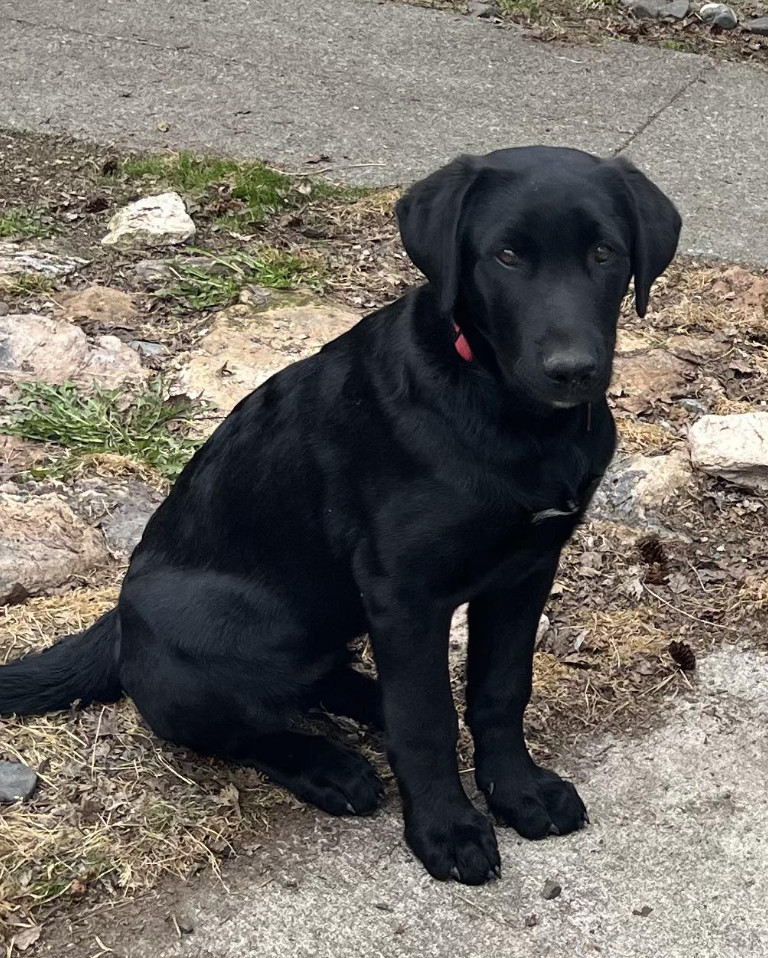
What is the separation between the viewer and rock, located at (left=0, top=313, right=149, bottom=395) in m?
4.71

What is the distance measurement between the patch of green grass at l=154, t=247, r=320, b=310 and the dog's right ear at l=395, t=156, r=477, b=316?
2552mm

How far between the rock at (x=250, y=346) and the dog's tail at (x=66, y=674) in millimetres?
1461

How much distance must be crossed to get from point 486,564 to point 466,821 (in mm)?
630

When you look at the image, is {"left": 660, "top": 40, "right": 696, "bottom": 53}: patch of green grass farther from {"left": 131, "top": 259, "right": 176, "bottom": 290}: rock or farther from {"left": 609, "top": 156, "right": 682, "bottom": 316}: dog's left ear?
{"left": 609, "top": 156, "right": 682, "bottom": 316}: dog's left ear

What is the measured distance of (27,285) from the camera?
516cm

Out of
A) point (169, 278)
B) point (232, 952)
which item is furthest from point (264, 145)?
point (232, 952)

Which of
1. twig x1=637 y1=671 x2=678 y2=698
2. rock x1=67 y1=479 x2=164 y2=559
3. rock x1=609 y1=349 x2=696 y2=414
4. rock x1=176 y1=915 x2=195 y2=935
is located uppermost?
rock x1=176 y1=915 x2=195 y2=935

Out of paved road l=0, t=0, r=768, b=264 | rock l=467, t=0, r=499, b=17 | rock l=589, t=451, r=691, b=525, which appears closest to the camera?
rock l=589, t=451, r=691, b=525

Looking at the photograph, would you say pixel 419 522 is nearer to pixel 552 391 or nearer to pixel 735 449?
pixel 552 391

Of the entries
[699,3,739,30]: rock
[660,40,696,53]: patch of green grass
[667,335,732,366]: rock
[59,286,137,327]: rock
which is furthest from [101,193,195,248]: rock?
[699,3,739,30]: rock

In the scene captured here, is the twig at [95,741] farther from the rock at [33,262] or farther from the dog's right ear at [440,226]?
the rock at [33,262]

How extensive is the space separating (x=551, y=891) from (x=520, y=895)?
7 centimetres

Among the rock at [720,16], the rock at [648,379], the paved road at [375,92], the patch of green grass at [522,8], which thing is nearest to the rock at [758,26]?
the rock at [720,16]

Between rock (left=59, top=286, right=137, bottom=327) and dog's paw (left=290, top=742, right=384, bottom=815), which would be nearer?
dog's paw (left=290, top=742, right=384, bottom=815)
